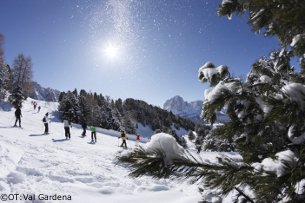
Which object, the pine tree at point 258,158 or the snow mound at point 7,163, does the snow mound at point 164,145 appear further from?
the snow mound at point 7,163

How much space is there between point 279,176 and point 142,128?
12308 centimetres

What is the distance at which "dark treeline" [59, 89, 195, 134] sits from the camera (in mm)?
67006

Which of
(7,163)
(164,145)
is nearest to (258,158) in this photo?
(164,145)

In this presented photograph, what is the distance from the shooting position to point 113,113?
253ft

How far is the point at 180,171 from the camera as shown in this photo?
74.4 inches

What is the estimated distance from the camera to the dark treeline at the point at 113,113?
67.0 m

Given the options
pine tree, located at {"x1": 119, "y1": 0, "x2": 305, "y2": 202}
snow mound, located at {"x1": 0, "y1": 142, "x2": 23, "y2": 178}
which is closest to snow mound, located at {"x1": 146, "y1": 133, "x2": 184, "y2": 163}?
pine tree, located at {"x1": 119, "y1": 0, "x2": 305, "y2": 202}

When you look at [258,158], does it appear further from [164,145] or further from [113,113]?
[113,113]

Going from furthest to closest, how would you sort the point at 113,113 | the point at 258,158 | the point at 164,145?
the point at 113,113 < the point at 258,158 < the point at 164,145

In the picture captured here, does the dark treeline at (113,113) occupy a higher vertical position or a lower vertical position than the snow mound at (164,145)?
higher

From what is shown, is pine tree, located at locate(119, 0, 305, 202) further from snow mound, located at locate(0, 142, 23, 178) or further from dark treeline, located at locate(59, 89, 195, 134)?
A: dark treeline, located at locate(59, 89, 195, 134)

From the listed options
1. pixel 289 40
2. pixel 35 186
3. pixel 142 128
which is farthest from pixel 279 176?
pixel 142 128

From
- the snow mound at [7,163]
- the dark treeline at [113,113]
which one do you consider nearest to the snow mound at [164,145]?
the snow mound at [7,163]

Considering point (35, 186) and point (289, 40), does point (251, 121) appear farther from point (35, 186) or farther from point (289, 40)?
point (35, 186)
